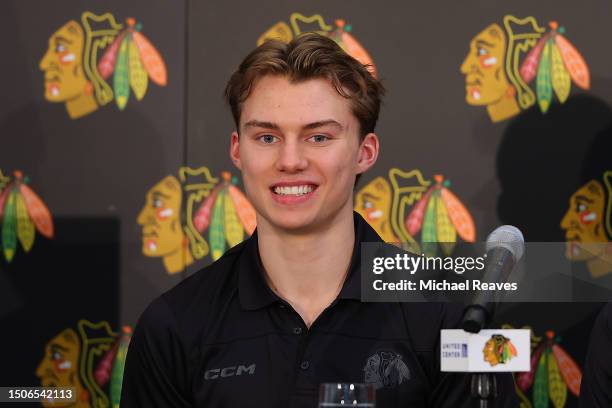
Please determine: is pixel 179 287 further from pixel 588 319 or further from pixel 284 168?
pixel 588 319

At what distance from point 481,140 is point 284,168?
0.87 m

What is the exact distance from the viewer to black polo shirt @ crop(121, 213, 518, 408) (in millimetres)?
1903

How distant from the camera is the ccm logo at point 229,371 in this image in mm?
1924

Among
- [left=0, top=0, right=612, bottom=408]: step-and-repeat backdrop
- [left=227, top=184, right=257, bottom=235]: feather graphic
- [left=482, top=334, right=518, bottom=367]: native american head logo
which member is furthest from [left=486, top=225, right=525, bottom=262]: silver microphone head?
[left=227, top=184, right=257, bottom=235]: feather graphic

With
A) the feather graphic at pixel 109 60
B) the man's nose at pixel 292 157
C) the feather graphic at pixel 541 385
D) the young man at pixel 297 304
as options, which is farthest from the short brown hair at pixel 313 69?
the feather graphic at pixel 541 385

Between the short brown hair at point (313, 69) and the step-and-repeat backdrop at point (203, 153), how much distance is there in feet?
1.92

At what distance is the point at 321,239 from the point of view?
6.58ft

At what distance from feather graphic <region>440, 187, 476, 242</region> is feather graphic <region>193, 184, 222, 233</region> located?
61cm

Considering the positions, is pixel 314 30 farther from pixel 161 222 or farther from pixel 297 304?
pixel 297 304

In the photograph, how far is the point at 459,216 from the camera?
2619 millimetres

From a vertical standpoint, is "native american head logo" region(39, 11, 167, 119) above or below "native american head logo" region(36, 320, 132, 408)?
above

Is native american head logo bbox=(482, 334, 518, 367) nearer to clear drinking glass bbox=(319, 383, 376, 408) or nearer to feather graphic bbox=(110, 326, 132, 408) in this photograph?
clear drinking glass bbox=(319, 383, 376, 408)

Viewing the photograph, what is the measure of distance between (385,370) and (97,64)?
1.22 metres

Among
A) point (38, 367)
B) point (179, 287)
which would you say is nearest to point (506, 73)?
point (179, 287)
